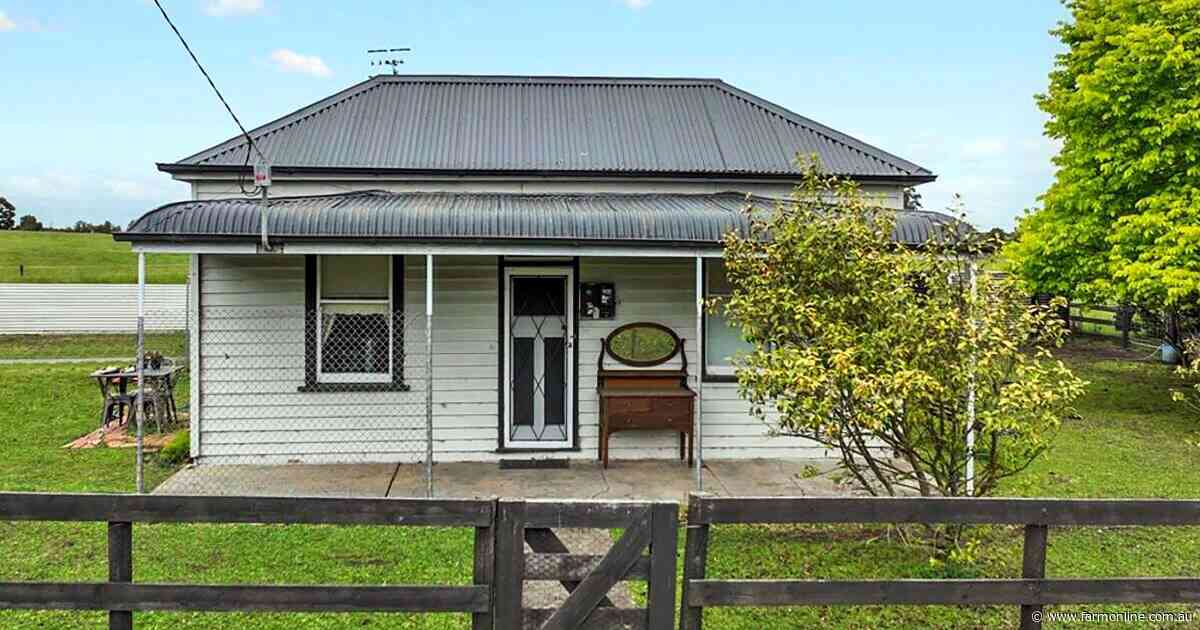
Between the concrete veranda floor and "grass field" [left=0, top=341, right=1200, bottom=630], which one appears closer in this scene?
"grass field" [left=0, top=341, right=1200, bottom=630]

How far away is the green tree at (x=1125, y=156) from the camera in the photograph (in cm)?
1046

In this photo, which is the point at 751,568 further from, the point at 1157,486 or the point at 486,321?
the point at 1157,486

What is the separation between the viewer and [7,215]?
4997 cm

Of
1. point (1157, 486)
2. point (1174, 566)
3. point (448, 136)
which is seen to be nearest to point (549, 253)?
point (448, 136)

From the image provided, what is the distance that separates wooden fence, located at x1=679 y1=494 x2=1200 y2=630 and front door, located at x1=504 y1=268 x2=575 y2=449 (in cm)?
526

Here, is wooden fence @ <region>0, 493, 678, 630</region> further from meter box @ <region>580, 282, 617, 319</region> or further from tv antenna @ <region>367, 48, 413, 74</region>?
tv antenna @ <region>367, 48, 413, 74</region>

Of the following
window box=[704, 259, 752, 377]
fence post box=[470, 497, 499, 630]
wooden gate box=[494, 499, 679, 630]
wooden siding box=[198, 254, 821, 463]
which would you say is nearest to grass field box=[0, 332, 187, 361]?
wooden siding box=[198, 254, 821, 463]

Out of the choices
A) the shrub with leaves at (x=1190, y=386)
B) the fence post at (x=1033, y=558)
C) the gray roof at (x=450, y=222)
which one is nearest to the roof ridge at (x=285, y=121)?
the gray roof at (x=450, y=222)

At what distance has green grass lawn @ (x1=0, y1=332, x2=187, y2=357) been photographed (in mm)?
17438

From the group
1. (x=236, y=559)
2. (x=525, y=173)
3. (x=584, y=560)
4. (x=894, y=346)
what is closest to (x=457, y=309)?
(x=525, y=173)

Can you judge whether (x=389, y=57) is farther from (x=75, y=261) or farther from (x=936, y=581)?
(x=75, y=261)

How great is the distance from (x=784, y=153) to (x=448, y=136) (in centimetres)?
424

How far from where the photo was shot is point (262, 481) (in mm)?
7371

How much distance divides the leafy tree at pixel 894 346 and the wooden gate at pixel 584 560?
2102mm
